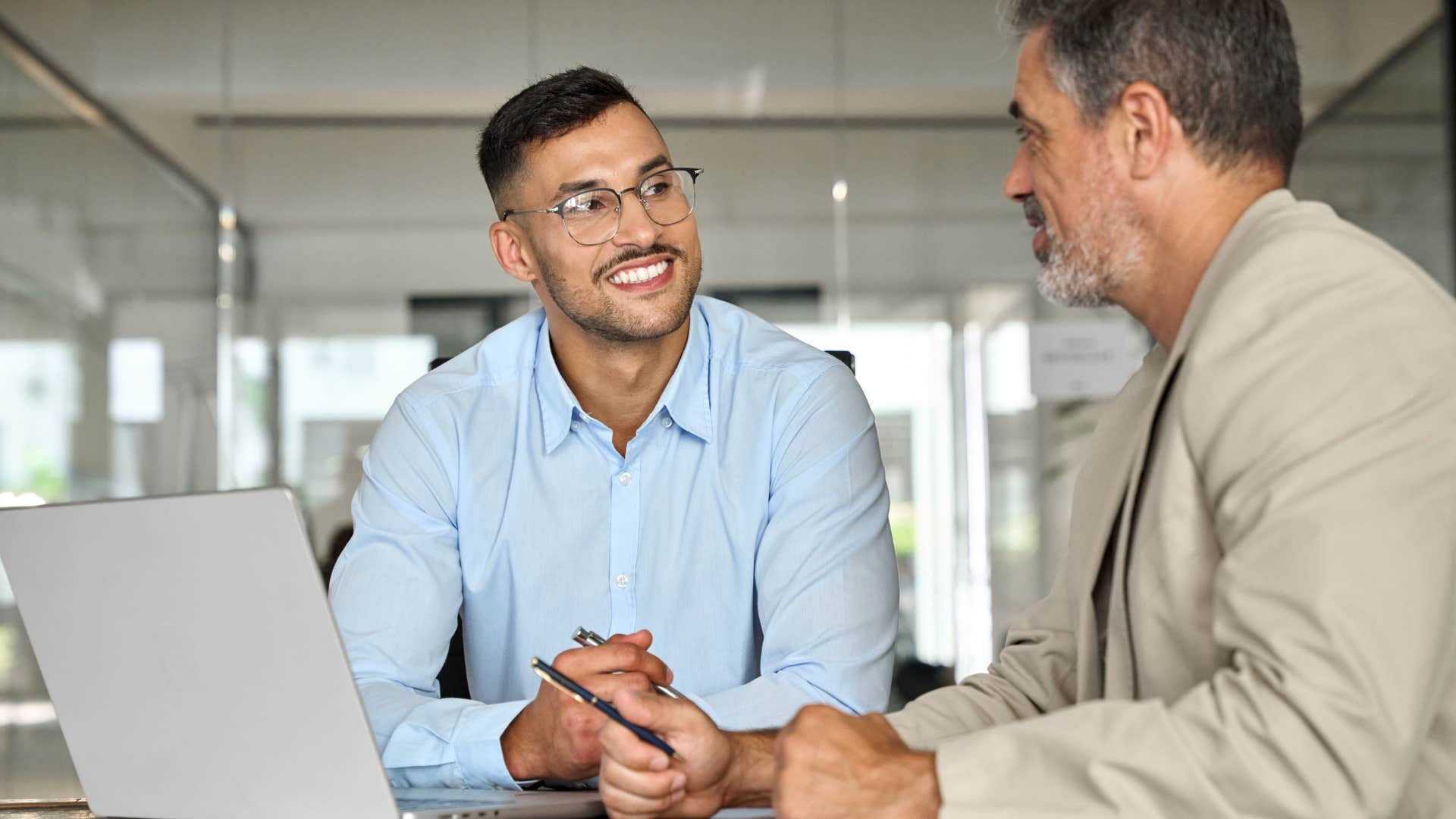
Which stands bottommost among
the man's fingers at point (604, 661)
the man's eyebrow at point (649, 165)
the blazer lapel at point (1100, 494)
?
the man's fingers at point (604, 661)

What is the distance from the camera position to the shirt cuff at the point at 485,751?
4.96 ft

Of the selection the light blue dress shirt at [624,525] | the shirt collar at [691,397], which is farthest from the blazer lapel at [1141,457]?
the shirt collar at [691,397]

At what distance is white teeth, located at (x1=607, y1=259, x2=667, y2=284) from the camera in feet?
6.82

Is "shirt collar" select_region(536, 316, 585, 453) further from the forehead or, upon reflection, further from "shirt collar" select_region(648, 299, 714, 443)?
the forehead

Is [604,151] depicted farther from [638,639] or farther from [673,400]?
[638,639]

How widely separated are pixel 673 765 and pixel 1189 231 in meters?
0.69

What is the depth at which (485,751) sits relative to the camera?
152cm

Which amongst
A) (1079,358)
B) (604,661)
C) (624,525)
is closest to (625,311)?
(624,525)

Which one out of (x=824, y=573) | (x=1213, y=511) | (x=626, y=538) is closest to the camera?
(x=1213, y=511)

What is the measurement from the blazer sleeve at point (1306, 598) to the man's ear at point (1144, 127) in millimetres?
232

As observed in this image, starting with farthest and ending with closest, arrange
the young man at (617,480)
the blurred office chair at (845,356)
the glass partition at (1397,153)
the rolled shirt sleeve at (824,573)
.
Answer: the glass partition at (1397,153), the blurred office chair at (845,356), the young man at (617,480), the rolled shirt sleeve at (824,573)

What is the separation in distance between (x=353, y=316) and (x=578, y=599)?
265 cm

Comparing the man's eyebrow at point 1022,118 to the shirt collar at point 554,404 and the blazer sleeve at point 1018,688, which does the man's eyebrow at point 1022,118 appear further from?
the shirt collar at point 554,404

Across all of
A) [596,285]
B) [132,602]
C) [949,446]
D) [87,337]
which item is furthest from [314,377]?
[132,602]
